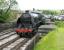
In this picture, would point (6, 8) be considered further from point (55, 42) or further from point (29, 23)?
point (55, 42)

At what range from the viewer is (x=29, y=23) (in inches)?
549

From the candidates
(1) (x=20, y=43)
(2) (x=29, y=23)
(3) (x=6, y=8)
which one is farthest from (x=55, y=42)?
(3) (x=6, y=8)

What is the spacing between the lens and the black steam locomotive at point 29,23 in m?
13.5

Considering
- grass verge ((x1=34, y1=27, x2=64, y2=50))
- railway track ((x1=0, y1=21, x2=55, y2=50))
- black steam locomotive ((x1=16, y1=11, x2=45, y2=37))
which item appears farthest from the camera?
black steam locomotive ((x1=16, y1=11, x2=45, y2=37))

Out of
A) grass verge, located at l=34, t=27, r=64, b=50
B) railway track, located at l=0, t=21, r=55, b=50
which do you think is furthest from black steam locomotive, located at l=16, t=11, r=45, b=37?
grass verge, located at l=34, t=27, r=64, b=50

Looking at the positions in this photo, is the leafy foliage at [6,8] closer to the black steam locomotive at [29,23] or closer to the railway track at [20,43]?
the black steam locomotive at [29,23]

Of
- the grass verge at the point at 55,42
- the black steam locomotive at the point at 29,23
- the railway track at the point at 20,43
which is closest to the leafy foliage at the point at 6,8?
the black steam locomotive at the point at 29,23

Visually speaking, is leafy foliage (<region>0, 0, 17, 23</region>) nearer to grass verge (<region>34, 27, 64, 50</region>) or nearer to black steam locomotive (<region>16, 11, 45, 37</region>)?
black steam locomotive (<region>16, 11, 45, 37</region>)

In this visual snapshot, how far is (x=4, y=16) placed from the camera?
25922 millimetres

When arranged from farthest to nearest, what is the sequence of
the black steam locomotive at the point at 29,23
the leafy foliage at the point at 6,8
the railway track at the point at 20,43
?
the leafy foliage at the point at 6,8, the black steam locomotive at the point at 29,23, the railway track at the point at 20,43

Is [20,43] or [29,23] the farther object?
[29,23]

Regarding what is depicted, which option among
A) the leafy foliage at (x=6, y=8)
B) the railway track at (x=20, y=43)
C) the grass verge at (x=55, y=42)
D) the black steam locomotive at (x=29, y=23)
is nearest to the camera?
the grass verge at (x=55, y=42)

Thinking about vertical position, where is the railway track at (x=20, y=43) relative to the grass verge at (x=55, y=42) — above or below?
below

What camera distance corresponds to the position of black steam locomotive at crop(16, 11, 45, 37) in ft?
44.2
